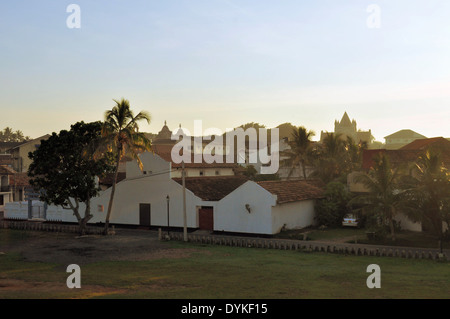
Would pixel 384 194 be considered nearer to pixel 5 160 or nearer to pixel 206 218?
pixel 206 218

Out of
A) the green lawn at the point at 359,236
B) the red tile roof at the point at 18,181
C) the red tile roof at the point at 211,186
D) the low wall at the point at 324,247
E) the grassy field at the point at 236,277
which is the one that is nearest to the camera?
the grassy field at the point at 236,277

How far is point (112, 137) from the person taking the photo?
36344mm

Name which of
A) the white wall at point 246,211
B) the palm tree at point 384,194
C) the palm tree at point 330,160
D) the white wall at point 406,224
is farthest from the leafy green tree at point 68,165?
the palm tree at point 330,160

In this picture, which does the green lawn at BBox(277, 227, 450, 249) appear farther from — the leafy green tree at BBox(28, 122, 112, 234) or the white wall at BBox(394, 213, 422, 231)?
the leafy green tree at BBox(28, 122, 112, 234)

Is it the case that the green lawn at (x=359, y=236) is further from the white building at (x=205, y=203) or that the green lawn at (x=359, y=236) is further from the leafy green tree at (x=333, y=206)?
the white building at (x=205, y=203)

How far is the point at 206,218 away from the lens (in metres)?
37.5

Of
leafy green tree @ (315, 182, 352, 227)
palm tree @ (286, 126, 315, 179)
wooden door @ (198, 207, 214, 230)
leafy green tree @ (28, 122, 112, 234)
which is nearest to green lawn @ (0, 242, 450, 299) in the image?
leafy green tree @ (28, 122, 112, 234)

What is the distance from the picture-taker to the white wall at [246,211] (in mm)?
33906

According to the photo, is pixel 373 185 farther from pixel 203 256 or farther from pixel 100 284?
pixel 100 284

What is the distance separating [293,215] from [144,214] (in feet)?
45.5

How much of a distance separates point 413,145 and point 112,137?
46040 mm

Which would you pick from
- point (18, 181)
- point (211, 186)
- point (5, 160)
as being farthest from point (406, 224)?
point (5, 160)

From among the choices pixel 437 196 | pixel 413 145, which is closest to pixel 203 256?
pixel 437 196

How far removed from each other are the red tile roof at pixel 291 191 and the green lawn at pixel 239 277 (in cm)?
827
